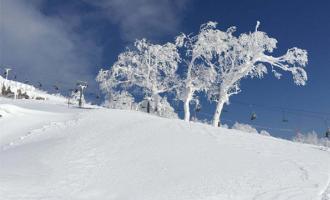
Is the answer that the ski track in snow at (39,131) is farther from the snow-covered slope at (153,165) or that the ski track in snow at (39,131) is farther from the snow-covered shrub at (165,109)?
the snow-covered shrub at (165,109)

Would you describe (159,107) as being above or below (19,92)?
below

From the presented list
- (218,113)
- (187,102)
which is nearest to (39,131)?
(218,113)

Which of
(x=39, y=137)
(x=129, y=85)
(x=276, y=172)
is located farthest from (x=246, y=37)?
(x=276, y=172)

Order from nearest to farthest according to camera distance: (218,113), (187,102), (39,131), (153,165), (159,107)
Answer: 1. (153,165)
2. (39,131)
3. (218,113)
4. (187,102)
5. (159,107)

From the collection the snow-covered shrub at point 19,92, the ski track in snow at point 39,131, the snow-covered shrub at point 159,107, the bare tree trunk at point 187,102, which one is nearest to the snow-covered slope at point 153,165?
the ski track in snow at point 39,131

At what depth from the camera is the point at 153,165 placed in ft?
68.3

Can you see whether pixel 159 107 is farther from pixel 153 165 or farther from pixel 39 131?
pixel 153 165

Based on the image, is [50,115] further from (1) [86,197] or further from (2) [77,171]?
(1) [86,197]

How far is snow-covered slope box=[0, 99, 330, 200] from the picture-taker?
1684 centimetres

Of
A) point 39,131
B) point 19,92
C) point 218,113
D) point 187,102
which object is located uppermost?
point 19,92

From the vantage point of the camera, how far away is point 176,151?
23547 mm

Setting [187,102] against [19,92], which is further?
[19,92]

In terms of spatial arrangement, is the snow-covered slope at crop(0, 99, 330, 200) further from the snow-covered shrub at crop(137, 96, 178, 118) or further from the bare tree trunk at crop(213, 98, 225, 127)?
the snow-covered shrub at crop(137, 96, 178, 118)

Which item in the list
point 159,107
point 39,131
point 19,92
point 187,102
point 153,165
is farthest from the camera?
point 19,92
